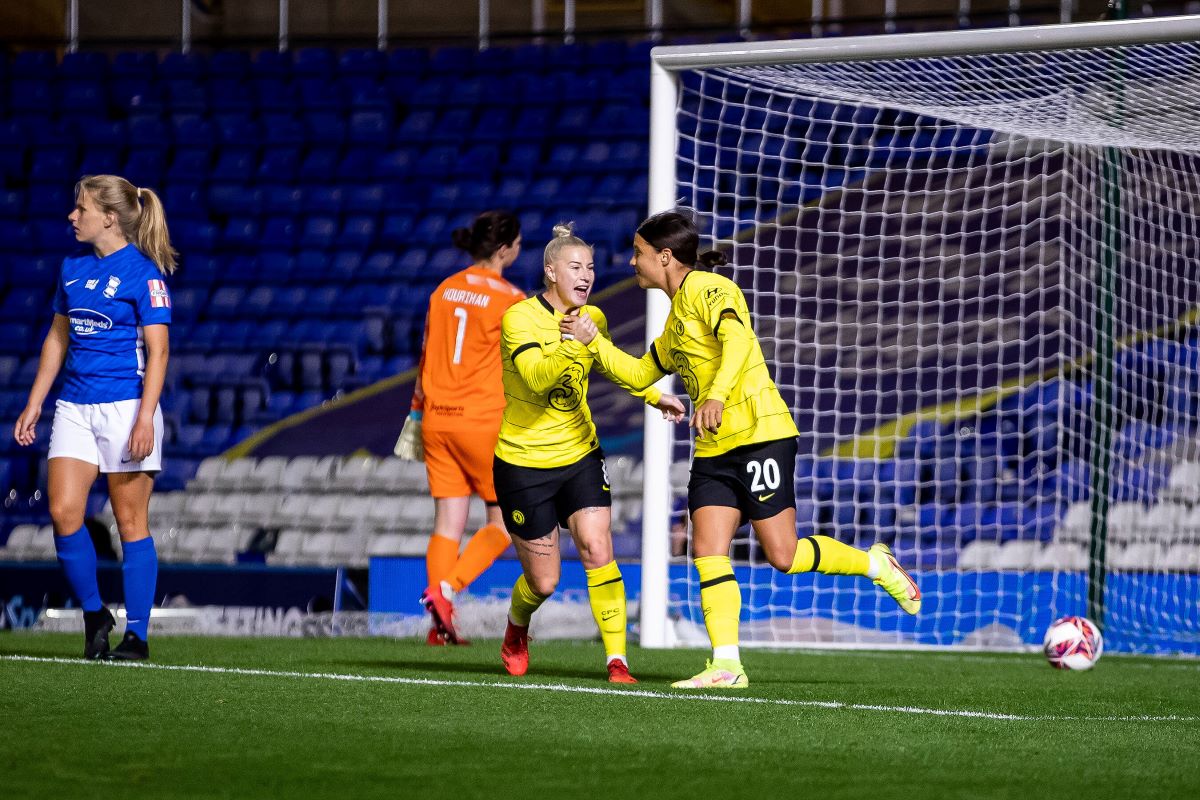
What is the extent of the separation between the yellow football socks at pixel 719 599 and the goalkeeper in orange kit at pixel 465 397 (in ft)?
6.52

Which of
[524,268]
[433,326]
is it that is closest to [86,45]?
[524,268]

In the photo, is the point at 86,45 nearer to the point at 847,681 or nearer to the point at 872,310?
the point at 872,310

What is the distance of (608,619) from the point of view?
483 cm

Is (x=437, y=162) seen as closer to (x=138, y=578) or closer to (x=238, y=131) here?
(x=238, y=131)

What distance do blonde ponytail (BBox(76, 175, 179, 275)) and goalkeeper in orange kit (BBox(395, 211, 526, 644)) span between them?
142 cm

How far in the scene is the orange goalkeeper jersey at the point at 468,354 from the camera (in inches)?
256

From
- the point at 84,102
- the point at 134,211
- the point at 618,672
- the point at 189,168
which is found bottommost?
the point at 618,672

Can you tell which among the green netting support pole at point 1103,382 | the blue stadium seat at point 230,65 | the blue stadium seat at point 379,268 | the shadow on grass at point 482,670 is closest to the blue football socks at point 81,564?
the shadow on grass at point 482,670

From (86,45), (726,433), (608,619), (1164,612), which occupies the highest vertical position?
(86,45)

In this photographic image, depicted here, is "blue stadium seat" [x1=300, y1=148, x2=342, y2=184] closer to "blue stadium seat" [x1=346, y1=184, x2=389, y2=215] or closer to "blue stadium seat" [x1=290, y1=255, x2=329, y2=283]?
"blue stadium seat" [x1=346, y1=184, x2=389, y2=215]

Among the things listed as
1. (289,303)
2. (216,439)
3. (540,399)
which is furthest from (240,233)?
(540,399)

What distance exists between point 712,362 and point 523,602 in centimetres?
100

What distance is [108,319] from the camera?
17.1ft

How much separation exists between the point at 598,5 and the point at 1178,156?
5905 mm
